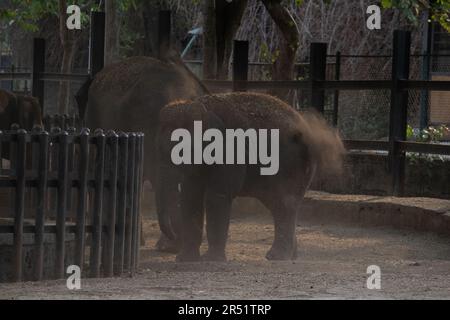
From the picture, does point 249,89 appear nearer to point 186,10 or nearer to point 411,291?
point 411,291

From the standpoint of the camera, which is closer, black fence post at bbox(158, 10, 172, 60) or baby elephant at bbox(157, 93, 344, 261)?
baby elephant at bbox(157, 93, 344, 261)

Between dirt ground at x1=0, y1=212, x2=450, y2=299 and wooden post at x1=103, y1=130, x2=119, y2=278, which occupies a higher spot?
wooden post at x1=103, y1=130, x2=119, y2=278

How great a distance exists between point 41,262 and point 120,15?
2108cm

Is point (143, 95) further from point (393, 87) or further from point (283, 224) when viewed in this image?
point (393, 87)

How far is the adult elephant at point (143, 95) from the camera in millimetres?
11703

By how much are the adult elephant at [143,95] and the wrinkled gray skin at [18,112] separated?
1236 millimetres

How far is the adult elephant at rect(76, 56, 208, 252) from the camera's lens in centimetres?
1170

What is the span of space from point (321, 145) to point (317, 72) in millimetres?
4648

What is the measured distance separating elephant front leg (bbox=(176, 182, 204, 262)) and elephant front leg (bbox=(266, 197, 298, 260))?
0.70 meters

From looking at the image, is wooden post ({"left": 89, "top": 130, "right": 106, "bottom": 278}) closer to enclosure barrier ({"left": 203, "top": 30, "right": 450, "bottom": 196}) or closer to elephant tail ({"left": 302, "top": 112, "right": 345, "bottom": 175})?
elephant tail ({"left": 302, "top": 112, "right": 345, "bottom": 175})

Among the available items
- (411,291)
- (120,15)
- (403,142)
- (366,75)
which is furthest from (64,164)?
(120,15)

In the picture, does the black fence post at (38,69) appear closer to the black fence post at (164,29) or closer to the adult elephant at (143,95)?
the black fence post at (164,29)

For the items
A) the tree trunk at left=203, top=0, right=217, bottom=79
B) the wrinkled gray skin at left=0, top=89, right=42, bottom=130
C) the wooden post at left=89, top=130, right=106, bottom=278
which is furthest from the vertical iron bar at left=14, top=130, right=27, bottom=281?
the tree trunk at left=203, top=0, right=217, bottom=79

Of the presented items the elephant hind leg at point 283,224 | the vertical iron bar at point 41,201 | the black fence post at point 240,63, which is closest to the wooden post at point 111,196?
the vertical iron bar at point 41,201
